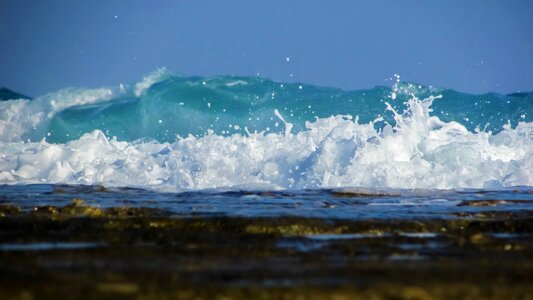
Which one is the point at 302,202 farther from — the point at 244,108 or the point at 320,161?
the point at 244,108

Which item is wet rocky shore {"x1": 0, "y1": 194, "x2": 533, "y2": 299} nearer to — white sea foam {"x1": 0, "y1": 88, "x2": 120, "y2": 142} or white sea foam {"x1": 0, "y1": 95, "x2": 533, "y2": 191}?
white sea foam {"x1": 0, "y1": 95, "x2": 533, "y2": 191}

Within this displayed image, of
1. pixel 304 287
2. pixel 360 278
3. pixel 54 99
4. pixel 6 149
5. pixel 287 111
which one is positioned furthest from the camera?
pixel 54 99

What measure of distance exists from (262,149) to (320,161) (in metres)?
1.37

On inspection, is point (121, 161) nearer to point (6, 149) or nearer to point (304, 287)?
point (6, 149)

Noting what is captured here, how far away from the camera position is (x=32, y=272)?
7.63ft

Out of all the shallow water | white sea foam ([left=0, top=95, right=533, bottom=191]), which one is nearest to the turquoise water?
white sea foam ([left=0, top=95, right=533, bottom=191])

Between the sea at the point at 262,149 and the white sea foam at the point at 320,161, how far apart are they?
0.07 ft

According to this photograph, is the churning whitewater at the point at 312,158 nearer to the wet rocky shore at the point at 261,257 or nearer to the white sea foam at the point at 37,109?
the white sea foam at the point at 37,109

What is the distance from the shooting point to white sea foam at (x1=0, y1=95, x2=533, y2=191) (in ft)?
38.4

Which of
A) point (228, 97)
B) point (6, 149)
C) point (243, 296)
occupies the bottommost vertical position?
point (243, 296)

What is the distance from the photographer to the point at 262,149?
1324 centimetres

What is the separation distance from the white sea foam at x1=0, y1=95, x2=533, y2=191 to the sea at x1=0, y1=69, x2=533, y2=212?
23mm

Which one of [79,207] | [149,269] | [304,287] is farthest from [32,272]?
[79,207]

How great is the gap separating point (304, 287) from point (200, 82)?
19.6 metres
